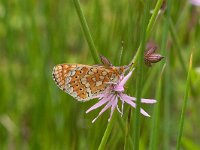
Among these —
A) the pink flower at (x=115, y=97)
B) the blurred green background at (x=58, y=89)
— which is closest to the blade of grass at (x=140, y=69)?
the pink flower at (x=115, y=97)

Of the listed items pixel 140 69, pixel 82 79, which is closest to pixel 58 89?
pixel 82 79

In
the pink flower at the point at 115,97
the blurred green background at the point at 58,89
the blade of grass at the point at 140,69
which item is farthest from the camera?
the blurred green background at the point at 58,89

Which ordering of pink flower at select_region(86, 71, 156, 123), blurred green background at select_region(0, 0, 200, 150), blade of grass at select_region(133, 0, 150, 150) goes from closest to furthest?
blade of grass at select_region(133, 0, 150, 150) → pink flower at select_region(86, 71, 156, 123) → blurred green background at select_region(0, 0, 200, 150)

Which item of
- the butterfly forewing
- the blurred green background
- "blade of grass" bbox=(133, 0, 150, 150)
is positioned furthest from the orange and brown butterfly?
the blurred green background

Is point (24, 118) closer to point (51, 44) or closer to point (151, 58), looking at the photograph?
point (51, 44)

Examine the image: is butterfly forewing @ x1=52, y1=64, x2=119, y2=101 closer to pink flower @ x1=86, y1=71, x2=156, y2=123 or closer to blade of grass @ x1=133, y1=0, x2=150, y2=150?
pink flower @ x1=86, y1=71, x2=156, y2=123

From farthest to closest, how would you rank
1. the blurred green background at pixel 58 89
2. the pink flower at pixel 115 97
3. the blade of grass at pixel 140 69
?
1. the blurred green background at pixel 58 89
2. the pink flower at pixel 115 97
3. the blade of grass at pixel 140 69

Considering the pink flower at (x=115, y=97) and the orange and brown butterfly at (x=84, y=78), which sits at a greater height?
the orange and brown butterfly at (x=84, y=78)

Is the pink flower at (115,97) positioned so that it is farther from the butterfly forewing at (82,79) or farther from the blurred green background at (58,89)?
the blurred green background at (58,89)
